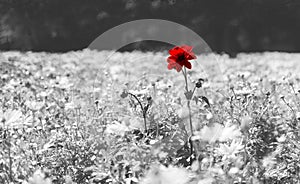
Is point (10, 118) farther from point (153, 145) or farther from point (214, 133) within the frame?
point (214, 133)

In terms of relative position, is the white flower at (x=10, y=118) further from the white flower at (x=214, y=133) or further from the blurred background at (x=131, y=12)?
the blurred background at (x=131, y=12)

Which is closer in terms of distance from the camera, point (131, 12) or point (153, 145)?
point (153, 145)

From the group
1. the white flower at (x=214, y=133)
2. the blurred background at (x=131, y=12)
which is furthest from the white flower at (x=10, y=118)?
the blurred background at (x=131, y=12)

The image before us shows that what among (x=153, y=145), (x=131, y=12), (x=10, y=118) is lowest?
(x=153, y=145)

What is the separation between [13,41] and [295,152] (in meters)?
13.0

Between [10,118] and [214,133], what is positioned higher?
[10,118]

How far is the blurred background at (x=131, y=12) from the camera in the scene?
44.9ft

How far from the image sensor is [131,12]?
1330 cm

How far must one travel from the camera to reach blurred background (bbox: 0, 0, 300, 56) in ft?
44.9

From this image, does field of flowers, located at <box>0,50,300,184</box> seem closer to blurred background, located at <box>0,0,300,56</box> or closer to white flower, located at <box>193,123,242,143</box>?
white flower, located at <box>193,123,242,143</box>

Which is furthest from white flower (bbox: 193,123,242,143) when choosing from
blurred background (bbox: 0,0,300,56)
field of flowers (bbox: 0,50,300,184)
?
blurred background (bbox: 0,0,300,56)

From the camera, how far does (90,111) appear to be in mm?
3838

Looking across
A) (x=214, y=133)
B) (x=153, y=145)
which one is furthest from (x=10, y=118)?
(x=214, y=133)

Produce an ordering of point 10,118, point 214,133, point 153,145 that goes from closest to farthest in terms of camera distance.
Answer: point 214,133
point 153,145
point 10,118
